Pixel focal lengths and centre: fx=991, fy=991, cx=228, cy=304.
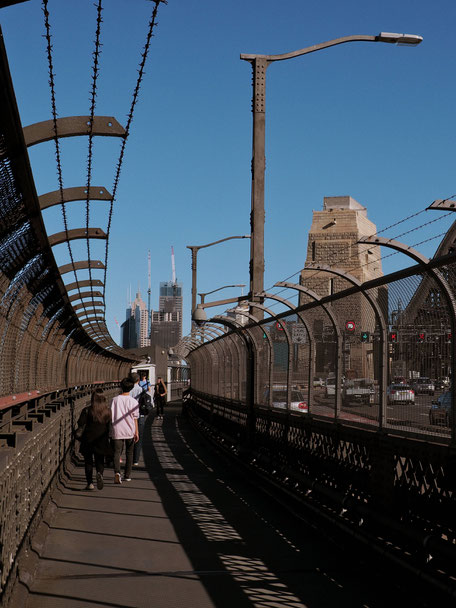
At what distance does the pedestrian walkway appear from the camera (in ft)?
24.1

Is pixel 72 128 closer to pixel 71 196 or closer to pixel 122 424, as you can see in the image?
pixel 71 196

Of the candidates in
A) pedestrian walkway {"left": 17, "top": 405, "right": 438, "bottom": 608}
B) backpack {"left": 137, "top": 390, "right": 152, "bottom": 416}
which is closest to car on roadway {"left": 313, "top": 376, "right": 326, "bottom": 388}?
pedestrian walkway {"left": 17, "top": 405, "right": 438, "bottom": 608}

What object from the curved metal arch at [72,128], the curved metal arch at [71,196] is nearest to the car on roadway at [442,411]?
the curved metal arch at [72,128]

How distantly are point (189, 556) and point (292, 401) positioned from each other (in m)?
5.55

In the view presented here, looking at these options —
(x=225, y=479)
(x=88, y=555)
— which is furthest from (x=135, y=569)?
(x=225, y=479)

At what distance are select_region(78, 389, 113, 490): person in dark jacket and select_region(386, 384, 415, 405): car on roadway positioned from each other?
5904 millimetres

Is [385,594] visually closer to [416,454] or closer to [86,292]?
[416,454]

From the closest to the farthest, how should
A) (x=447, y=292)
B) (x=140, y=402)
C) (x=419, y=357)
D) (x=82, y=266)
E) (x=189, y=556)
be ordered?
(x=447, y=292), (x=419, y=357), (x=189, y=556), (x=140, y=402), (x=82, y=266)

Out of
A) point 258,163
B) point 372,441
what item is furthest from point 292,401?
point 372,441

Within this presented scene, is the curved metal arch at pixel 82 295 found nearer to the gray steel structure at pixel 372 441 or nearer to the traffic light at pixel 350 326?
the gray steel structure at pixel 372 441

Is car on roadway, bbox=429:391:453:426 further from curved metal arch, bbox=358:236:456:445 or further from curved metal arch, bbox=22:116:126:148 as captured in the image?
curved metal arch, bbox=22:116:126:148

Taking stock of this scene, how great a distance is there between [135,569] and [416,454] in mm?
2545

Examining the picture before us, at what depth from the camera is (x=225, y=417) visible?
23016mm

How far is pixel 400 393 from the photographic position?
8969 millimetres
